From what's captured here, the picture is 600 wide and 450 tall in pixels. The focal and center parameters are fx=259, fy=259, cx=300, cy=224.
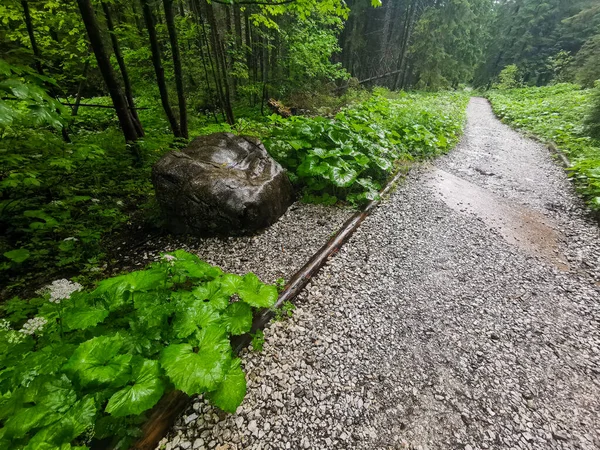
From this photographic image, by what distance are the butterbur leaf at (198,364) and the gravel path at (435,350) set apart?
0.55 meters

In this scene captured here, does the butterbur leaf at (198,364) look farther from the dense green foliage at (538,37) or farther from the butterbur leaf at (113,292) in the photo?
the dense green foliage at (538,37)

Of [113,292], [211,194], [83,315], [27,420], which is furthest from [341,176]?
[27,420]

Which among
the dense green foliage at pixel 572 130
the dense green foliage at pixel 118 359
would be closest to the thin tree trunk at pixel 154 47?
the dense green foliage at pixel 118 359

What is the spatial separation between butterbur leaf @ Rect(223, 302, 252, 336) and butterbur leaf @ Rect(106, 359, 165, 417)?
51cm

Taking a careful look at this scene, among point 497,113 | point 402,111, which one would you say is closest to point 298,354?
point 402,111

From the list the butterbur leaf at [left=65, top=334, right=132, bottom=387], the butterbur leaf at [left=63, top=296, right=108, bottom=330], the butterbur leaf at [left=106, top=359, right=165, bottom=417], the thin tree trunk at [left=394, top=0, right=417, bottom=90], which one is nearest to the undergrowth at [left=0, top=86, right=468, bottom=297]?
the butterbur leaf at [left=63, top=296, right=108, bottom=330]

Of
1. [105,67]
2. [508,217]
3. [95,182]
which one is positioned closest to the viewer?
[105,67]

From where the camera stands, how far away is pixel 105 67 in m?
3.76

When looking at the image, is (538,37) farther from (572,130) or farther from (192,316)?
(192,316)

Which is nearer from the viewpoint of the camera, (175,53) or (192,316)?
(192,316)

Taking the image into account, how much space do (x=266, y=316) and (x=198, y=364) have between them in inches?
38.6

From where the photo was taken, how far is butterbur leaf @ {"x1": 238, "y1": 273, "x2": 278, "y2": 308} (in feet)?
6.57

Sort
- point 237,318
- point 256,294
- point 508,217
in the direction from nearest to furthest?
1. point 237,318
2. point 256,294
3. point 508,217

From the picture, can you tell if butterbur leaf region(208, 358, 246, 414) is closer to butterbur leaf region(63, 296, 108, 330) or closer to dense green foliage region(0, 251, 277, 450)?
dense green foliage region(0, 251, 277, 450)
